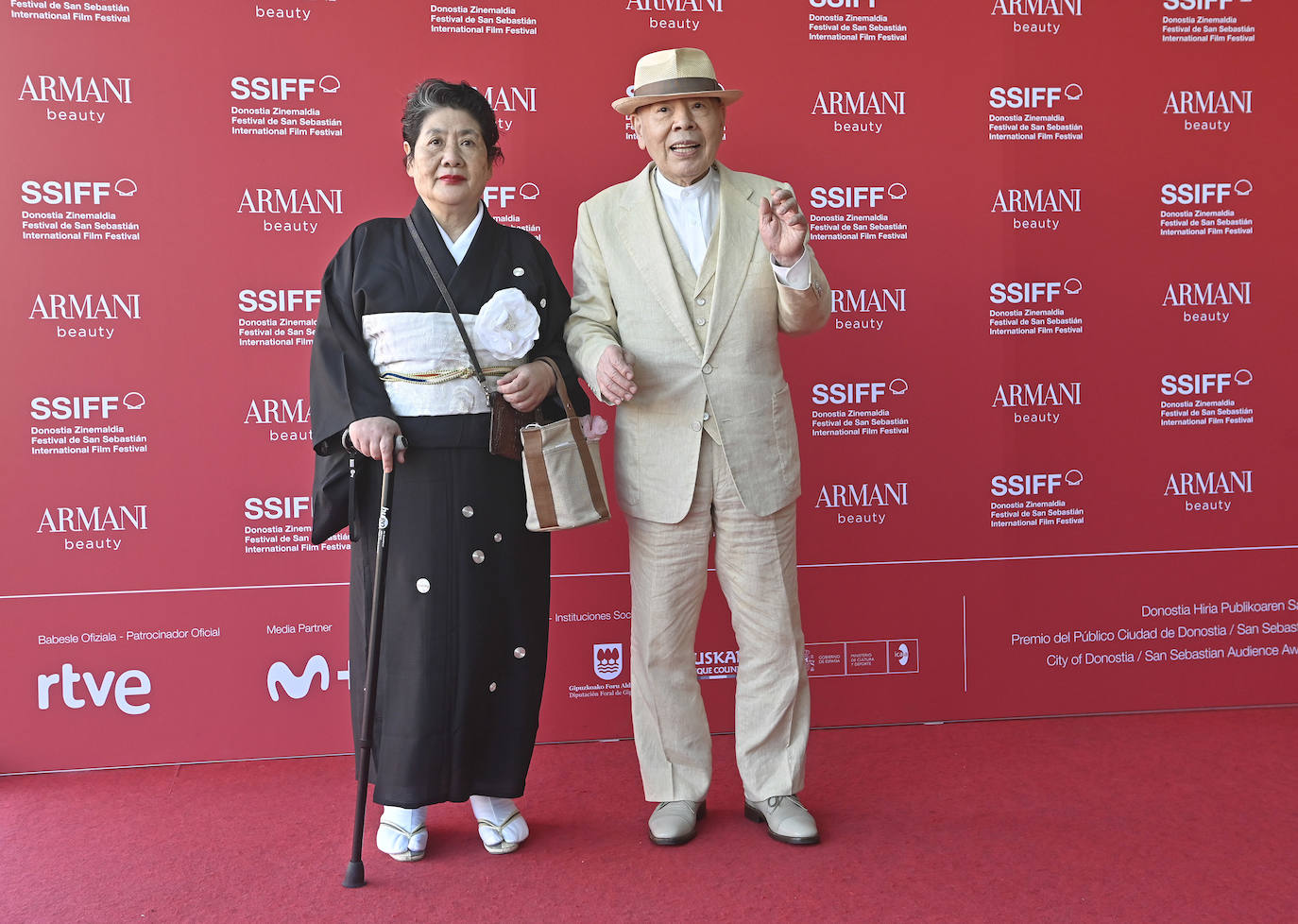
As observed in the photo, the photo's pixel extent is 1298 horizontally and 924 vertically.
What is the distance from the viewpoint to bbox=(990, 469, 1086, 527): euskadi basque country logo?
3.46 m

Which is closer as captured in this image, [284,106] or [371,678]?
[371,678]

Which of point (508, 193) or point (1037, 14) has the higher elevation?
point (1037, 14)

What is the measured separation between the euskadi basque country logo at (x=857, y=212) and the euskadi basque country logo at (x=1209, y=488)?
1146 millimetres

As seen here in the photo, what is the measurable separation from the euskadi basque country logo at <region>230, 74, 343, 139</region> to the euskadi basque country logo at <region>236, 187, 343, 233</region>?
0.15 m

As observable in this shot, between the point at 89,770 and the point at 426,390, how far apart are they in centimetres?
165

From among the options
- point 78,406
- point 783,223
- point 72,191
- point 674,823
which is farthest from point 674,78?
point 78,406

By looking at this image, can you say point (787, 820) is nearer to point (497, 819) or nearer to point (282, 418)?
point (497, 819)

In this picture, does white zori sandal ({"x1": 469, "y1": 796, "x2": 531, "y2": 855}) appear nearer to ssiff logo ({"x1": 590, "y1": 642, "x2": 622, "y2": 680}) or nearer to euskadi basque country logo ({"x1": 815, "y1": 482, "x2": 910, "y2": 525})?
ssiff logo ({"x1": 590, "y1": 642, "x2": 622, "y2": 680})

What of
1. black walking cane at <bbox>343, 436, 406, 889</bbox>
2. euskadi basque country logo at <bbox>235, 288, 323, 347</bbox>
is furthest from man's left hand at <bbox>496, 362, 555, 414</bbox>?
euskadi basque country logo at <bbox>235, 288, 323, 347</bbox>

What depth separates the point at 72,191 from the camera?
3.06 m

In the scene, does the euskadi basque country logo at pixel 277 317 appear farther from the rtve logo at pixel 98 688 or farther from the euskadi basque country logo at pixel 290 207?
the rtve logo at pixel 98 688

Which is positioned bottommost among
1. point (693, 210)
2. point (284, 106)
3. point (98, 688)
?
point (98, 688)

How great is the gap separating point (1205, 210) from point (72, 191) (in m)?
3.28

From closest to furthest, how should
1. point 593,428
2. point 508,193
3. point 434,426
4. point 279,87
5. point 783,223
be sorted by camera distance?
1. point 783,223
2. point 434,426
3. point 593,428
4. point 279,87
5. point 508,193
